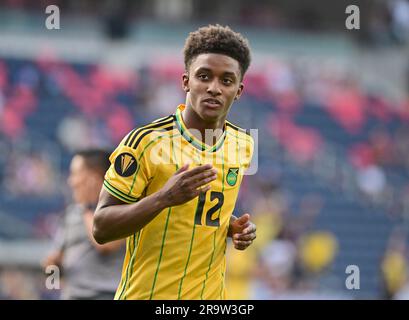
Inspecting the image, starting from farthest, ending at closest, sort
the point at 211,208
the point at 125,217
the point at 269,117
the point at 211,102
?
the point at 269,117 → the point at 211,208 → the point at 211,102 → the point at 125,217

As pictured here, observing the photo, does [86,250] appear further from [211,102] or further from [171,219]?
[211,102]

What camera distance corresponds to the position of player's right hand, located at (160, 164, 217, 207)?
4.35 metres

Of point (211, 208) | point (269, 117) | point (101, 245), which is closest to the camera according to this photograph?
point (211, 208)

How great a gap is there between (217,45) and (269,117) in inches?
600

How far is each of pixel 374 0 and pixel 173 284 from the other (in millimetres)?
19651

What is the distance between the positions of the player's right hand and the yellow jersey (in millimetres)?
276

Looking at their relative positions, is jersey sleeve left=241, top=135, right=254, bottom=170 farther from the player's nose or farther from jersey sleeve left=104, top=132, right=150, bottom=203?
jersey sleeve left=104, top=132, right=150, bottom=203

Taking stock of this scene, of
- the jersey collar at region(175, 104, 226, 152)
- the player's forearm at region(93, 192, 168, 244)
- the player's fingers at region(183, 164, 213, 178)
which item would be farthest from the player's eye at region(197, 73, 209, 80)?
the player's forearm at region(93, 192, 168, 244)

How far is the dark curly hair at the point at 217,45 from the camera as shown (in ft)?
15.6

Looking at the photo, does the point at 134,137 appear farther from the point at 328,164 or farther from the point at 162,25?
the point at 162,25

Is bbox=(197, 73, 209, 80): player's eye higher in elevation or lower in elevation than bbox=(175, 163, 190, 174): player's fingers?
higher

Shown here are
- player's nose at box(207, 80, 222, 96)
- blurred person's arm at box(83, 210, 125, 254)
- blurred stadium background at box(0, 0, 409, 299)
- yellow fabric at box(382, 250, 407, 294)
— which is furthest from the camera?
blurred stadium background at box(0, 0, 409, 299)

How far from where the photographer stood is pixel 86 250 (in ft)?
22.4

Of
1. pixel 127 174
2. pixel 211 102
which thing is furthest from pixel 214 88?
pixel 127 174
